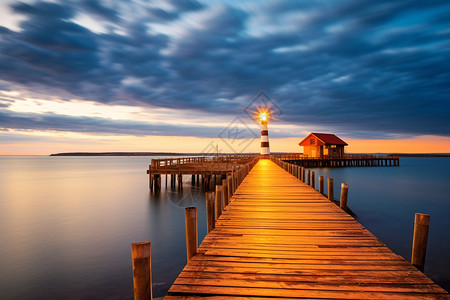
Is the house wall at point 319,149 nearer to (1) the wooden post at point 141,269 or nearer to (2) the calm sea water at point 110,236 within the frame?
(2) the calm sea water at point 110,236

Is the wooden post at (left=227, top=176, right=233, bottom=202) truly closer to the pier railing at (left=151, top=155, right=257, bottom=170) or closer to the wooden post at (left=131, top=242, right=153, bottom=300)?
the wooden post at (left=131, top=242, right=153, bottom=300)

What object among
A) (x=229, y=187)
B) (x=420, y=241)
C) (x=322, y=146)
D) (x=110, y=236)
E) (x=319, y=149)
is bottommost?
(x=110, y=236)

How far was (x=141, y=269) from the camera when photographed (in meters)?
3.05

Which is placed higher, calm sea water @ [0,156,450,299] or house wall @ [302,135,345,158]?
house wall @ [302,135,345,158]

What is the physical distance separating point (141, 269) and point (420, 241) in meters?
4.17

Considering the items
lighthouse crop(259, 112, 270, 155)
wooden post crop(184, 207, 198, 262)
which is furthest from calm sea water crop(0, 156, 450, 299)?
lighthouse crop(259, 112, 270, 155)

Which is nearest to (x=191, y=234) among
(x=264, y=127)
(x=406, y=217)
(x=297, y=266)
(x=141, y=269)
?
(x=141, y=269)

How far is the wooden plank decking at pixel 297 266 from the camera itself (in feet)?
9.59

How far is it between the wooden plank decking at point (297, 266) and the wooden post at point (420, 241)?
0.43 metres

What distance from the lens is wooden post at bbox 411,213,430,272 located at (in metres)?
4.04

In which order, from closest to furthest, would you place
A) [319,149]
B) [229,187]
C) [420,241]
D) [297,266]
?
[297,266] → [420,241] → [229,187] → [319,149]

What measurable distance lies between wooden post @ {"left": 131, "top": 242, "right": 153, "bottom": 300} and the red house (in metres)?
52.2

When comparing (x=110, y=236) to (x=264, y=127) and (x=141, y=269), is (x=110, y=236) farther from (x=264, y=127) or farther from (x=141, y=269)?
(x=264, y=127)

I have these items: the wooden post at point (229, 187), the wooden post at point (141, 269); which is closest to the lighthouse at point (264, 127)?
the wooden post at point (229, 187)
